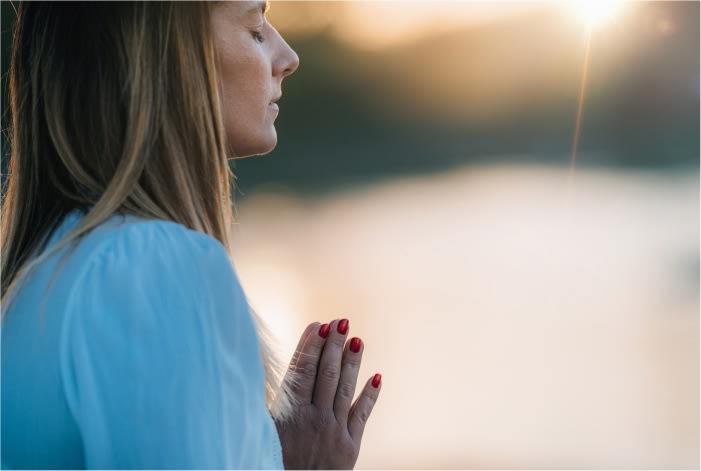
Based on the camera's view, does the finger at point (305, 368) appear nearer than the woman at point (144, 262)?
No

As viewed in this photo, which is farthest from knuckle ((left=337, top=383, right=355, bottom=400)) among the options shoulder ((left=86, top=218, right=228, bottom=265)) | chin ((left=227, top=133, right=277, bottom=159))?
shoulder ((left=86, top=218, right=228, bottom=265))

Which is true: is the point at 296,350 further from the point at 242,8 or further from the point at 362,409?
the point at 242,8

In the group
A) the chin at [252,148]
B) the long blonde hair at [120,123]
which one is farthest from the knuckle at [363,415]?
the chin at [252,148]

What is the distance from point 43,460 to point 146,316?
0.64 ft

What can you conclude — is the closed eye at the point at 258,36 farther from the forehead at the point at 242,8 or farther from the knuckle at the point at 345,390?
the knuckle at the point at 345,390

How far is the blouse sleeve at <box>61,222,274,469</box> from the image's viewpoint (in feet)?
2.64

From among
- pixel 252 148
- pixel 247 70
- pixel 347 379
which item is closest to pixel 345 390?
pixel 347 379

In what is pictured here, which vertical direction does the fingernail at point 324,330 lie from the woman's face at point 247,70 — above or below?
below

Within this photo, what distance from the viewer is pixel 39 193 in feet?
3.57

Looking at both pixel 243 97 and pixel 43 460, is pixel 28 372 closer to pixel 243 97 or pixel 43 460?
pixel 43 460

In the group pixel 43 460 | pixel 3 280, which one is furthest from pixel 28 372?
pixel 3 280

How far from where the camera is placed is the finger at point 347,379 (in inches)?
53.0

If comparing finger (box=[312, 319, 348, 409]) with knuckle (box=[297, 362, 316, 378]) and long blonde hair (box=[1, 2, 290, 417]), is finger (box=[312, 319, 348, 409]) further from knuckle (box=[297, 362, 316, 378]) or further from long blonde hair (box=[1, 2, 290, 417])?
long blonde hair (box=[1, 2, 290, 417])

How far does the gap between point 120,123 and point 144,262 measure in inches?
10.1
